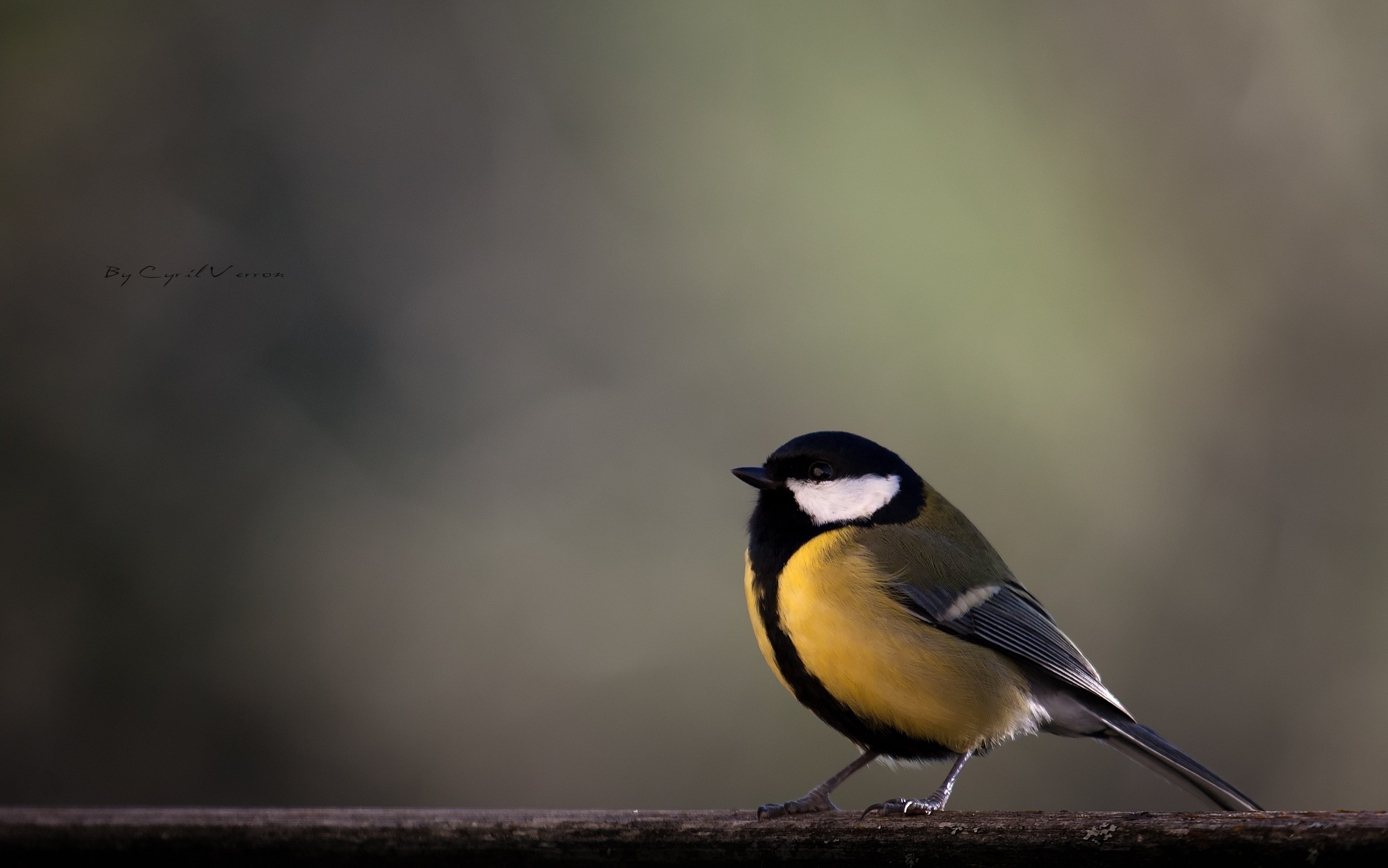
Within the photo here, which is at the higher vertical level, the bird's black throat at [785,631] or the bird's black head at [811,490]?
the bird's black head at [811,490]

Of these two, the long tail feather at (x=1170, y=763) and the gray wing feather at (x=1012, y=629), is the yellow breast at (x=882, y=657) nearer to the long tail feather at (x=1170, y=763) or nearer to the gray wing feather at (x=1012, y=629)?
the gray wing feather at (x=1012, y=629)

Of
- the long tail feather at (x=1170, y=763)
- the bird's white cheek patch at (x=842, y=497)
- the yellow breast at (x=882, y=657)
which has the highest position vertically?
the bird's white cheek patch at (x=842, y=497)

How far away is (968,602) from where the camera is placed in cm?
176

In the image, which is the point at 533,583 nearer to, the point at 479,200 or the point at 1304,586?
the point at 479,200

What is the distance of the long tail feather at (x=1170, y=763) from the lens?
61.2 inches

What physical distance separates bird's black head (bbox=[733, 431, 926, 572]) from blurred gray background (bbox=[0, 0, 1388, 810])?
146 cm

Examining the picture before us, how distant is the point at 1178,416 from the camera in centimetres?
337

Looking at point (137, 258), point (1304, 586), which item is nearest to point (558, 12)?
point (137, 258)

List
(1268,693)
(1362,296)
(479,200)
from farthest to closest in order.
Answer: (479,200), (1362,296), (1268,693)

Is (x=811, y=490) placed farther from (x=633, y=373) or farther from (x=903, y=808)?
(x=633, y=373)

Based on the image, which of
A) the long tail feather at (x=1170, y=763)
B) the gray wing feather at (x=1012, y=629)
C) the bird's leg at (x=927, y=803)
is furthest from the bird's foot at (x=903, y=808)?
the long tail feather at (x=1170, y=763)

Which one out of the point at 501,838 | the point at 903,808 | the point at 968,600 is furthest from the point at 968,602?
the point at 501,838

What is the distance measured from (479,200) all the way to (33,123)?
132cm

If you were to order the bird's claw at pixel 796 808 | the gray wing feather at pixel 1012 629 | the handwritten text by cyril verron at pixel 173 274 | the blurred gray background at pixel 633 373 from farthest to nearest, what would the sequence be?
the handwritten text by cyril verron at pixel 173 274 → the blurred gray background at pixel 633 373 → the gray wing feather at pixel 1012 629 → the bird's claw at pixel 796 808
